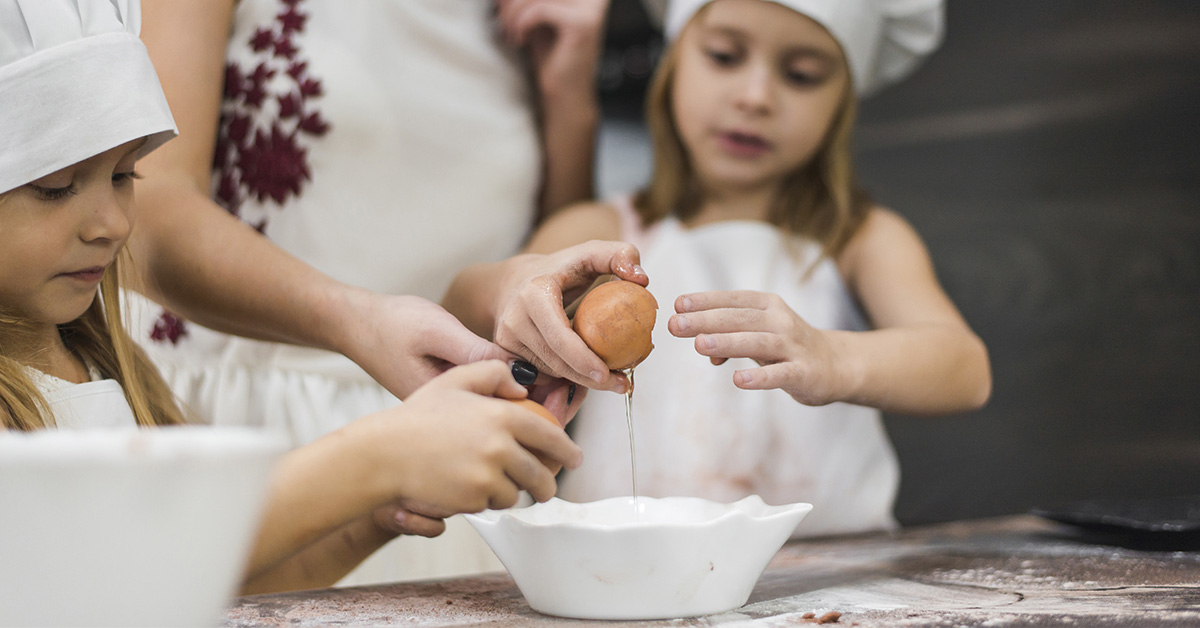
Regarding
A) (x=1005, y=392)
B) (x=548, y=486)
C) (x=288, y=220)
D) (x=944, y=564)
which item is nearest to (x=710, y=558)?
(x=548, y=486)

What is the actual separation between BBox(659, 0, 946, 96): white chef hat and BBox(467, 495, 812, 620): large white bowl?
935 millimetres

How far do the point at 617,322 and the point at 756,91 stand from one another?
742 mm

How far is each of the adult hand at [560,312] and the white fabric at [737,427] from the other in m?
0.62

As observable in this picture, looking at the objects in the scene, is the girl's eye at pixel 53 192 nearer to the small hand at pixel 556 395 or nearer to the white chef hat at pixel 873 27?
the small hand at pixel 556 395

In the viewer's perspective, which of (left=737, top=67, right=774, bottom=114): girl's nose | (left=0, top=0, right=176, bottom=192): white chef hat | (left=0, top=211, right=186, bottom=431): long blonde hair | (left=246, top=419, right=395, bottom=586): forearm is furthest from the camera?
(left=737, top=67, right=774, bottom=114): girl's nose

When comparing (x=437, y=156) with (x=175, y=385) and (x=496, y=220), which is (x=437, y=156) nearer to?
(x=496, y=220)

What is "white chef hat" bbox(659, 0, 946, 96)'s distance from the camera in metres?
1.50

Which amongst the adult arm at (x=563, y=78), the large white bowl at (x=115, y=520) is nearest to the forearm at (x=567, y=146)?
the adult arm at (x=563, y=78)

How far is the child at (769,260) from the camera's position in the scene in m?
1.52

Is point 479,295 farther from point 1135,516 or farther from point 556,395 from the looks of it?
point 1135,516

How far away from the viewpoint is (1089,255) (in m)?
2.21

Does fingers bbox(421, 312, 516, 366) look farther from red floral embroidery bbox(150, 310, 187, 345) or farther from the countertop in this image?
red floral embroidery bbox(150, 310, 187, 345)

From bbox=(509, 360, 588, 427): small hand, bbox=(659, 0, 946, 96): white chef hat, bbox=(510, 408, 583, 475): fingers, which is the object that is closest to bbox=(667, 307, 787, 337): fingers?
bbox=(509, 360, 588, 427): small hand

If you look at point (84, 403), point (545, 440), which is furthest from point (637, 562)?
point (84, 403)
